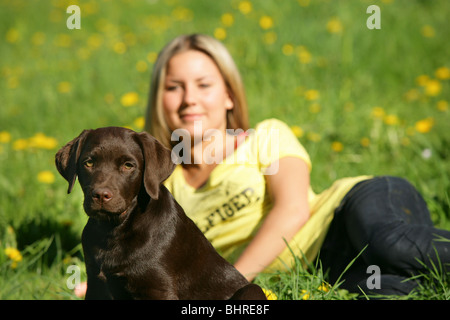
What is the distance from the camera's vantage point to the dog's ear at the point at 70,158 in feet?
3.85

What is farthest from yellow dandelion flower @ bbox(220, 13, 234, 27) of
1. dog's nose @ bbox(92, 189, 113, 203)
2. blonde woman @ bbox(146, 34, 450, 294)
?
dog's nose @ bbox(92, 189, 113, 203)

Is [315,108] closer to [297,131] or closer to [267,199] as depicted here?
[297,131]

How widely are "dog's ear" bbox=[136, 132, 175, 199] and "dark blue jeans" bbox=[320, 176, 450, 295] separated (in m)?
1.10

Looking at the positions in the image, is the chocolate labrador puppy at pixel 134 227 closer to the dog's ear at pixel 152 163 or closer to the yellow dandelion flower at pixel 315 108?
the dog's ear at pixel 152 163

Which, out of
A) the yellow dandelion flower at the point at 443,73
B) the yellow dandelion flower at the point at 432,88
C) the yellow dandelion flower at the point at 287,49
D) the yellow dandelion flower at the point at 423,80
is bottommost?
the yellow dandelion flower at the point at 432,88

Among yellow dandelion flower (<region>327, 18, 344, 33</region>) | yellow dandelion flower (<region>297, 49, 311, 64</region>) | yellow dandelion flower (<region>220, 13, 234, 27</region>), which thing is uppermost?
yellow dandelion flower (<region>220, 13, 234, 27</region>)

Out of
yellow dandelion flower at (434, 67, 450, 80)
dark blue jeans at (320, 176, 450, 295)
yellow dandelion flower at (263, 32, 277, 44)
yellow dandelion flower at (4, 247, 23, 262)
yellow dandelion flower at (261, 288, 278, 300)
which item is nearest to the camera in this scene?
yellow dandelion flower at (261, 288, 278, 300)

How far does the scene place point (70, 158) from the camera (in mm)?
1197

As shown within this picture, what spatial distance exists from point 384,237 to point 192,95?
1.01 m

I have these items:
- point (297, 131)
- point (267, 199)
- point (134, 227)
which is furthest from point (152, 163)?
point (297, 131)

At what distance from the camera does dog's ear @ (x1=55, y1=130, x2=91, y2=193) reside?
3.85 ft

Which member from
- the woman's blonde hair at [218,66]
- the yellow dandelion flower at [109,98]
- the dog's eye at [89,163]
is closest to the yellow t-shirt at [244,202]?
the woman's blonde hair at [218,66]

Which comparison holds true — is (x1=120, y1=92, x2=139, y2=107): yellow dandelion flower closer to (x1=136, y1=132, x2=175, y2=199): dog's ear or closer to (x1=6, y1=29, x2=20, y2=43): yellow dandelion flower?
(x1=6, y1=29, x2=20, y2=43): yellow dandelion flower

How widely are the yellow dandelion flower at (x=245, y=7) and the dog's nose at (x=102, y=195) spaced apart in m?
4.81
